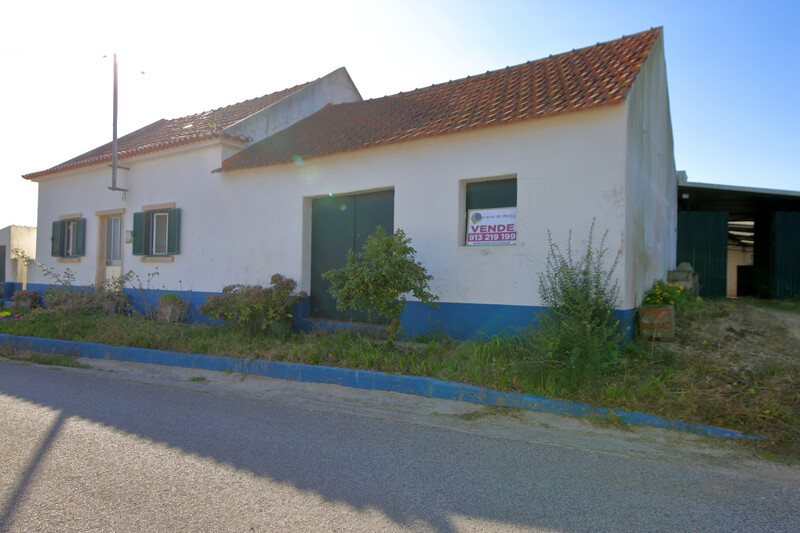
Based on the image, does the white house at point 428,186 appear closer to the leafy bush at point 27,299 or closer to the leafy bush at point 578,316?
the leafy bush at point 578,316

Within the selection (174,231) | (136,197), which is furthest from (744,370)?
(136,197)

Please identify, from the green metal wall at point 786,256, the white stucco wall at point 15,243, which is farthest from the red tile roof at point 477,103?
the white stucco wall at point 15,243

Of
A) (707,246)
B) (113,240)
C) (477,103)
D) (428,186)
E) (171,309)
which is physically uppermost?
(477,103)

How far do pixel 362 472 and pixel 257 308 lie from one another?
5.42 metres

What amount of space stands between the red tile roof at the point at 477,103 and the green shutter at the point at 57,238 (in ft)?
22.5

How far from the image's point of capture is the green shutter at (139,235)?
41.8 ft

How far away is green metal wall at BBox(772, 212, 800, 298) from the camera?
1293cm

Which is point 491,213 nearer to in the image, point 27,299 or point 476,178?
point 476,178

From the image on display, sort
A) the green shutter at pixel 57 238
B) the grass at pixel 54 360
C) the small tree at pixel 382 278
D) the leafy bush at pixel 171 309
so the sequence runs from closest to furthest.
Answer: the small tree at pixel 382 278 → the grass at pixel 54 360 → the leafy bush at pixel 171 309 → the green shutter at pixel 57 238

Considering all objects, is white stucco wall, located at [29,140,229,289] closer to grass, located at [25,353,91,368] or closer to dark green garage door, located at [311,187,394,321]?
dark green garage door, located at [311,187,394,321]

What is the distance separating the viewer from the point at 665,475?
3.96m

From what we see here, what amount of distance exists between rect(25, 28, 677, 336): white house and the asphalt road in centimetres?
288

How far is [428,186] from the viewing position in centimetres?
857

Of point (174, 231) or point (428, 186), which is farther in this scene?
point (174, 231)
